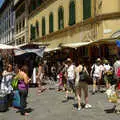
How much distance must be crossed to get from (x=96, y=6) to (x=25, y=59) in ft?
18.5

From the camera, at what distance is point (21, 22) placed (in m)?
50.1

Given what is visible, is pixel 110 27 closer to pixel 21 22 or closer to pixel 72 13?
pixel 72 13

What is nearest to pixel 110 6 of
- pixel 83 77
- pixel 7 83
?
pixel 83 77

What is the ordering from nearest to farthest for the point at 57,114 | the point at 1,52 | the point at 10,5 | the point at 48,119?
1. the point at 48,119
2. the point at 57,114
3. the point at 1,52
4. the point at 10,5

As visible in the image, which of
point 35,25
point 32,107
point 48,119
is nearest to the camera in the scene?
point 48,119

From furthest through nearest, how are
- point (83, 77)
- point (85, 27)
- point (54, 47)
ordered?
point (54, 47) < point (85, 27) < point (83, 77)

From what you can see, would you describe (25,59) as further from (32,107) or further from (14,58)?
(32,107)

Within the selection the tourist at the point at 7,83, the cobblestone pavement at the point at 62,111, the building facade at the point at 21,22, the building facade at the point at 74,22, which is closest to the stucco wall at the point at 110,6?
the building facade at the point at 74,22

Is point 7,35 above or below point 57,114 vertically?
above

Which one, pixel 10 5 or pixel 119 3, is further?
pixel 10 5

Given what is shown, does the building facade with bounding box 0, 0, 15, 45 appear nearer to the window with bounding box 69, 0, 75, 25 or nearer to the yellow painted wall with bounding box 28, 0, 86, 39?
the yellow painted wall with bounding box 28, 0, 86, 39

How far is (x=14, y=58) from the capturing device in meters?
25.8

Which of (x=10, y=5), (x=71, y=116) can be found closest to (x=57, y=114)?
(x=71, y=116)

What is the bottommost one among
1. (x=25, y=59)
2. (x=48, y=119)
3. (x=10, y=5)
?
(x=48, y=119)
